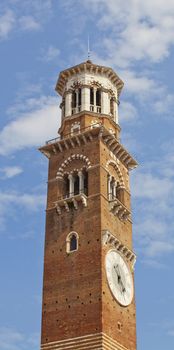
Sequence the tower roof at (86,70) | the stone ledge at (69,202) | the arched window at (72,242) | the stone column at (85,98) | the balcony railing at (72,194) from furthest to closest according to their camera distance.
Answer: the tower roof at (86,70)
the stone column at (85,98)
the balcony railing at (72,194)
the stone ledge at (69,202)
the arched window at (72,242)

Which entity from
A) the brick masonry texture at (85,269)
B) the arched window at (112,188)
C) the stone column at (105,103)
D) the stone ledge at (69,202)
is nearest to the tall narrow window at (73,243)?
the brick masonry texture at (85,269)

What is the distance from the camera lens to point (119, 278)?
35312mm

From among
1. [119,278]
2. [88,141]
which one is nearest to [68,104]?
[88,141]

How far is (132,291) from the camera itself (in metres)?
36.5

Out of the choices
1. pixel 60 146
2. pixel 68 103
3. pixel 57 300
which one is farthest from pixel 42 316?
pixel 68 103

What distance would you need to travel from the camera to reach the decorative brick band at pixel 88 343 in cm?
3139

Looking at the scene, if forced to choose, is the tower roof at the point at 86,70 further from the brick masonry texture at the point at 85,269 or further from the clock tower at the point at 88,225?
the brick masonry texture at the point at 85,269

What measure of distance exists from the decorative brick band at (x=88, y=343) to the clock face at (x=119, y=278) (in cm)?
280

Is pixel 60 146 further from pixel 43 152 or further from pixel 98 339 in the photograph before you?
pixel 98 339

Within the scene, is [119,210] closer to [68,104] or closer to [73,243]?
[73,243]

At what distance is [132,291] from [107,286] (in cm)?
341

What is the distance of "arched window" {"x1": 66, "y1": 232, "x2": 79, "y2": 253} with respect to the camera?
35312 millimetres

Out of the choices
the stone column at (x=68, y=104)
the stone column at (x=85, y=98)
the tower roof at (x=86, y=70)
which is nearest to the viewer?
the stone column at (x=85, y=98)

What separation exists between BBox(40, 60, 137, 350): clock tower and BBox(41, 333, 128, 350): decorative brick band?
51 mm
